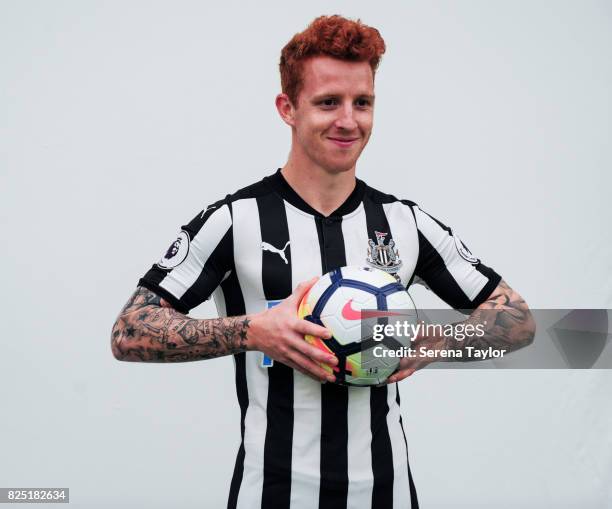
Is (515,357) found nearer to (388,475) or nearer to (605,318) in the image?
(605,318)

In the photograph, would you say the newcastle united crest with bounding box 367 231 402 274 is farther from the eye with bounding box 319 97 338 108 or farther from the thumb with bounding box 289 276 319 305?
the eye with bounding box 319 97 338 108

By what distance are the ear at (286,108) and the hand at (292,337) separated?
548 millimetres

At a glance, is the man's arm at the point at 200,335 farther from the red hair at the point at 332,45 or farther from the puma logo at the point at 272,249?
the red hair at the point at 332,45

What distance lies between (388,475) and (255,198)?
91cm

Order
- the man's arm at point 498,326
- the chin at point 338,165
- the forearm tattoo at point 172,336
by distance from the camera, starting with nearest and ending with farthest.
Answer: the forearm tattoo at point 172,336 < the chin at point 338,165 < the man's arm at point 498,326

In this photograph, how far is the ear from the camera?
7.07ft

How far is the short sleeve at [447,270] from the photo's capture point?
2246 mm

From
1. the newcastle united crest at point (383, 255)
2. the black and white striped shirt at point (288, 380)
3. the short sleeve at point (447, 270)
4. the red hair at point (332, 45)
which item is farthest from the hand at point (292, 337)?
the red hair at point (332, 45)

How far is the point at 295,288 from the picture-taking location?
6.58 ft

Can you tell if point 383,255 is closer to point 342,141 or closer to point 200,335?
point 342,141

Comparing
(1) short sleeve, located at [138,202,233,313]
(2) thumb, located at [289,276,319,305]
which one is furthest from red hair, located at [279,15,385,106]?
(2) thumb, located at [289,276,319,305]

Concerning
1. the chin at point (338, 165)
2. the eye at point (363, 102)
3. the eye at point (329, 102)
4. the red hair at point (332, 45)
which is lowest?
the chin at point (338, 165)

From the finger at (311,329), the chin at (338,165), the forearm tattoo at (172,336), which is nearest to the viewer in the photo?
the finger at (311,329)

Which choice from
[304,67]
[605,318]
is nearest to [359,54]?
[304,67]
